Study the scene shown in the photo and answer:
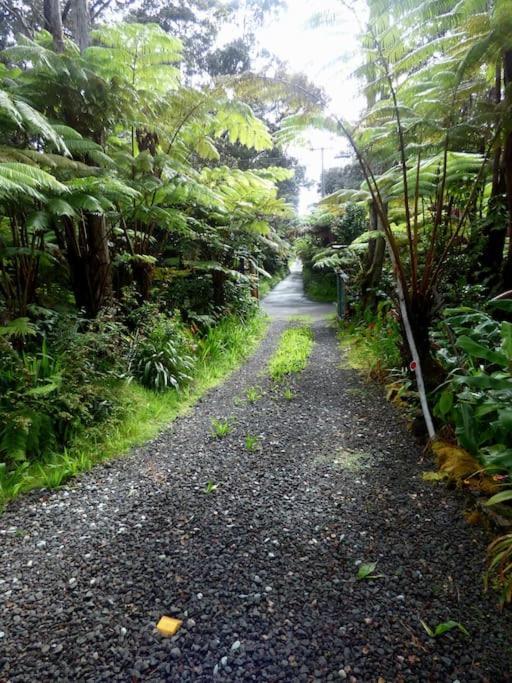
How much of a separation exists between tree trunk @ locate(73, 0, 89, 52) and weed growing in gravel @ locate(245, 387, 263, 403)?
395cm

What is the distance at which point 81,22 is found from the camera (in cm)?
397

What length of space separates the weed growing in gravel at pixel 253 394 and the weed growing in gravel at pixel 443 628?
2316 millimetres

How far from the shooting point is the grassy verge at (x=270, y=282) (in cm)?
1251

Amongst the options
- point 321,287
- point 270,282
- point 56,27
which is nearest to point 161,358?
point 56,27

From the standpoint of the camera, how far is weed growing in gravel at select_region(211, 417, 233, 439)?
2.76 m

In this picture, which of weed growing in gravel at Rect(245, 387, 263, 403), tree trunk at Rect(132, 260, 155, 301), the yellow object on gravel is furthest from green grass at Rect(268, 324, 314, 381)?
the yellow object on gravel

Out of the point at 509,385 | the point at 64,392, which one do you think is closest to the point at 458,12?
the point at 509,385

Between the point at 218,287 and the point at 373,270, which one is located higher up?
the point at 373,270

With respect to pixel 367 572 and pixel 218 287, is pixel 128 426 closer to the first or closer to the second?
pixel 367 572

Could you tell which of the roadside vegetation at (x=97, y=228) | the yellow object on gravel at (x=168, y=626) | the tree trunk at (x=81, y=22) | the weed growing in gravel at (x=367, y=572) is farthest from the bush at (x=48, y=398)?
the tree trunk at (x=81, y=22)

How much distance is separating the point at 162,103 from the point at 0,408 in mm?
3205

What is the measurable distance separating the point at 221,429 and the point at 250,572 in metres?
1.31

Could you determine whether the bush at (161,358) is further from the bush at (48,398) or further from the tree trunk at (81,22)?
the tree trunk at (81,22)

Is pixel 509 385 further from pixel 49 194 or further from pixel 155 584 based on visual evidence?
pixel 49 194
